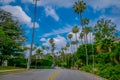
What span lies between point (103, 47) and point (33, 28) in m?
18.1

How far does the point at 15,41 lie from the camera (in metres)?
60.0

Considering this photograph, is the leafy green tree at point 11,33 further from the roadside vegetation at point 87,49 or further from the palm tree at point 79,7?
the palm tree at point 79,7

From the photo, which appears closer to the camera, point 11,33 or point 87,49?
point 11,33

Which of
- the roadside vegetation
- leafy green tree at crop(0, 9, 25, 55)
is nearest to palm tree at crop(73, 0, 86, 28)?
the roadside vegetation

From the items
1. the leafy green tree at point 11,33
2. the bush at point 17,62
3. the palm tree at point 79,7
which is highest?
the palm tree at point 79,7

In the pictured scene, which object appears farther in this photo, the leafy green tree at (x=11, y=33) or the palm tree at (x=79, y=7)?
the palm tree at (x=79, y=7)

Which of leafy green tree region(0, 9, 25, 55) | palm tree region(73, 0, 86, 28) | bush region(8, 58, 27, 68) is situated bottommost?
bush region(8, 58, 27, 68)

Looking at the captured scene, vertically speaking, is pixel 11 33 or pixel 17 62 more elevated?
pixel 11 33

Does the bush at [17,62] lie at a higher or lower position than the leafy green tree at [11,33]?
lower

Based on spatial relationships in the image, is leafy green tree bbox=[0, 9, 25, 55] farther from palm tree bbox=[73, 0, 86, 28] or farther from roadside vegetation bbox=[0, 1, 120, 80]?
palm tree bbox=[73, 0, 86, 28]

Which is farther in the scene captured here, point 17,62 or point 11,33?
point 17,62

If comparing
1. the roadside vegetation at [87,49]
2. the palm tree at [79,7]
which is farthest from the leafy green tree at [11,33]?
the palm tree at [79,7]

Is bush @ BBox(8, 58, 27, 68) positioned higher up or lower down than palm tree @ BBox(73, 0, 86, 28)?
lower down

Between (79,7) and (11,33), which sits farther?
(79,7)
